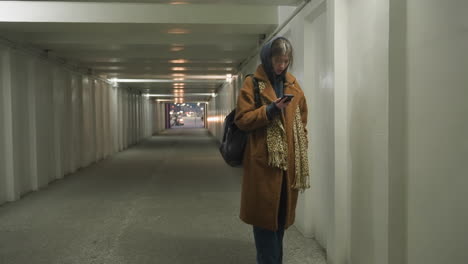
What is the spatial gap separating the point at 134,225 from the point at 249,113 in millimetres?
3155

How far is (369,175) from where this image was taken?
3070 mm

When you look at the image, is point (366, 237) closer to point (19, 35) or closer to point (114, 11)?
point (114, 11)

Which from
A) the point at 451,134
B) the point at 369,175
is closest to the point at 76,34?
the point at 369,175

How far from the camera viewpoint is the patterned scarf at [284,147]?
281 centimetres

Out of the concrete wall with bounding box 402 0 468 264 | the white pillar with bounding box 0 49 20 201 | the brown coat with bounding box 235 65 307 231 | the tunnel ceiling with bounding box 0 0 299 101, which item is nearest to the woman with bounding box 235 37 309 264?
the brown coat with bounding box 235 65 307 231

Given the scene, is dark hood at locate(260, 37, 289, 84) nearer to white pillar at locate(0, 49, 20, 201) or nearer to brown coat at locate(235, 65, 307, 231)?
brown coat at locate(235, 65, 307, 231)

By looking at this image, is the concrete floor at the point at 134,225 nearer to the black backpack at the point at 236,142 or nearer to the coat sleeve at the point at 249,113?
the black backpack at the point at 236,142

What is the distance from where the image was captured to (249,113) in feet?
9.36

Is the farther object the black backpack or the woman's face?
the black backpack

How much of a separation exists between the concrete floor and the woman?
1.21 metres

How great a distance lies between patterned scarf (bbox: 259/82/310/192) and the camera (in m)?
2.81

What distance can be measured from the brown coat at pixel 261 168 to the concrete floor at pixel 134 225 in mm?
1268

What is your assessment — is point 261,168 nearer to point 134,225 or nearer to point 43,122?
point 134,225

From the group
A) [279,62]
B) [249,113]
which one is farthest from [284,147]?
[279,62]
